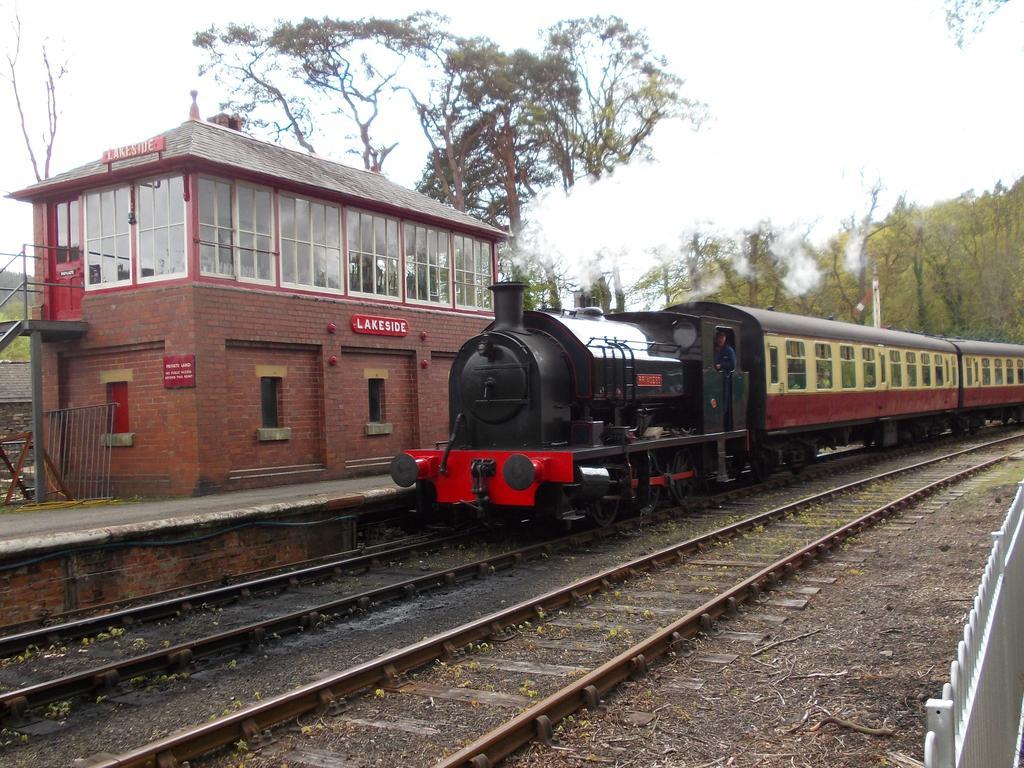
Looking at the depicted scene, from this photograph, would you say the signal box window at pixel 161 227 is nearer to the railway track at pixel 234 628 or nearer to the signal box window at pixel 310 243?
the signal box window at pixel 310 243

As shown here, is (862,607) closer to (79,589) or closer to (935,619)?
(935,619)

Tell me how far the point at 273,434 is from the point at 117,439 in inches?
96.4

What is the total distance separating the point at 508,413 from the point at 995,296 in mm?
40100

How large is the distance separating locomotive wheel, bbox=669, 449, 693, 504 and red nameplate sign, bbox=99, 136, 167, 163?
9138mm

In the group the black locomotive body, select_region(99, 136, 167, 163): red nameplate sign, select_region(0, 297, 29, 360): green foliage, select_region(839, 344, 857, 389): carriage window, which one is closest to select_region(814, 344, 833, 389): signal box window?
select_region(839, 344, 857, 389): carriage window

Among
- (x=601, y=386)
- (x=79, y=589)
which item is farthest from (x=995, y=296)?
(x=79, y=589)

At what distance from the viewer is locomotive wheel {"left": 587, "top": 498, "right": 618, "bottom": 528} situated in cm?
1065

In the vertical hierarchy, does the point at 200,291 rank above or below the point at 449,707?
above

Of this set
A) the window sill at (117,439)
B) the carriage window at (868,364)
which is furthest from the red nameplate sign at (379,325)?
the carriage window at (868,364)

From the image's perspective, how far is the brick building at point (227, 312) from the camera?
44.8 feet

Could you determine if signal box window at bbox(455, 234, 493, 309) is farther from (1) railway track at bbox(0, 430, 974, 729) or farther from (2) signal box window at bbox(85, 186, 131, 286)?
(1) railway track at bbox(0, 430, 974, 729)

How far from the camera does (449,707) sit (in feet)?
16.3

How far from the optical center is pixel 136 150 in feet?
45.8

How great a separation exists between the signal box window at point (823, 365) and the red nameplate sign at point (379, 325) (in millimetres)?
7914
